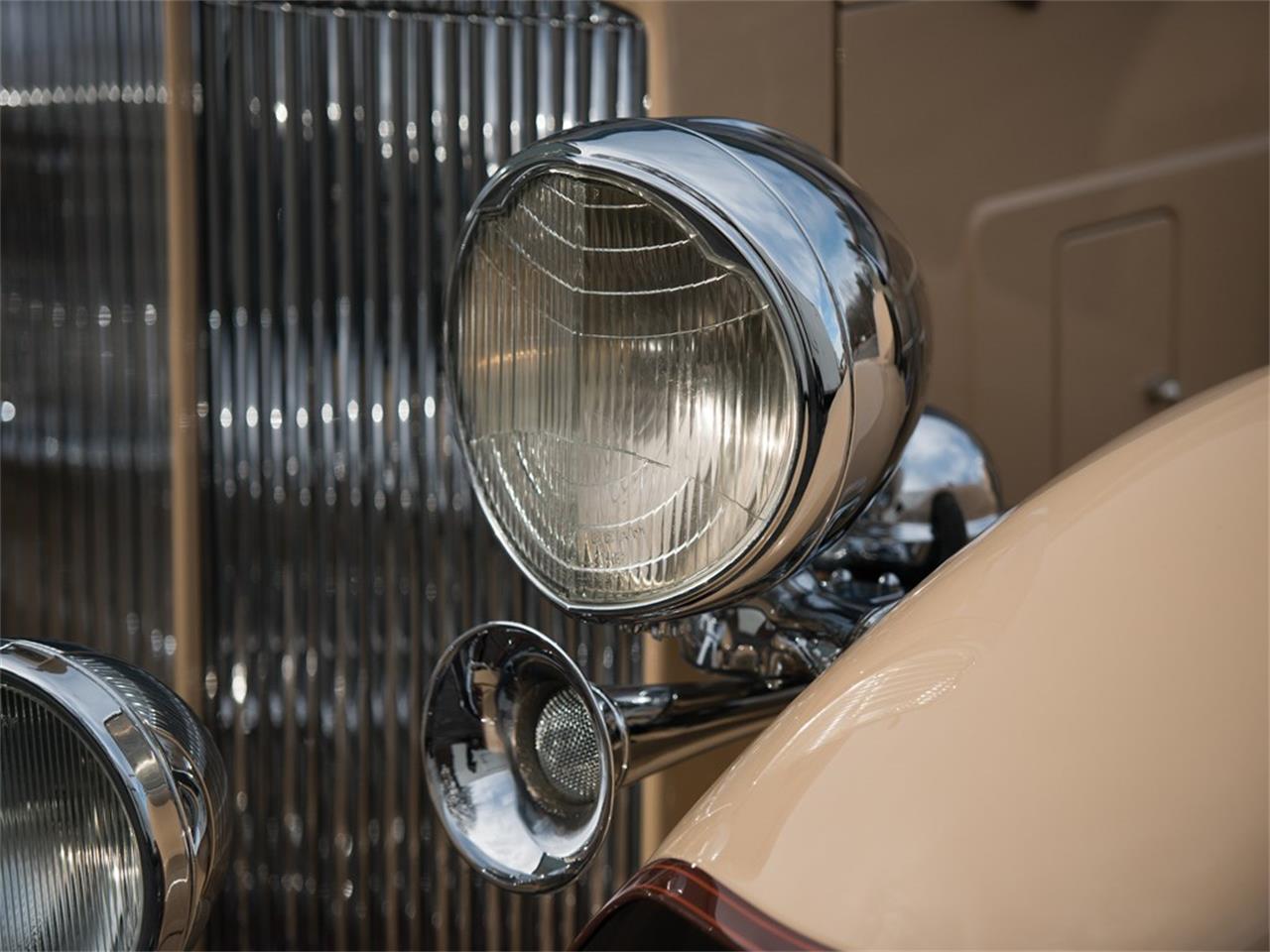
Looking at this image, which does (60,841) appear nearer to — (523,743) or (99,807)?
(99,807)

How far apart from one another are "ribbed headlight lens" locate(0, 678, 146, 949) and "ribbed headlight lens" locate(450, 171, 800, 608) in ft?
0.76

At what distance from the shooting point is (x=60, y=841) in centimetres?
68

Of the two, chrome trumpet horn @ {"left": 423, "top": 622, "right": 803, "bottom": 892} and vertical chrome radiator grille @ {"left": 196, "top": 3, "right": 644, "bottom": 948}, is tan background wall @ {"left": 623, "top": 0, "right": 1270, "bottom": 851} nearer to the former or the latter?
vertical chrome radiator grille @ {"left": 196, "top": 3, "right": 644, "bottom": 948}

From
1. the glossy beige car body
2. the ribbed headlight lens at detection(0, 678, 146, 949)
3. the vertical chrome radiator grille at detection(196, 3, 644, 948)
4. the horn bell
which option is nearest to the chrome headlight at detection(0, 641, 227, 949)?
the ribbed headlight lens at detection(0, 678, 146, 949)

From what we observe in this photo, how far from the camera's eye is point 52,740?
0.68 m

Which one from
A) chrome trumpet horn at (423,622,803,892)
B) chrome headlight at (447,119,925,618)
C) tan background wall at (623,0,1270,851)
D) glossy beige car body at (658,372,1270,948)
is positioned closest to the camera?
glossy beige car body at (658,372,1270,948)

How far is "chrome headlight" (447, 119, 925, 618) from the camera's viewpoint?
601 mm

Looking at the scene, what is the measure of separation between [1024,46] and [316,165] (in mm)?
552

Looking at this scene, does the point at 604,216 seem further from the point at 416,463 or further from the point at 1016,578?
the point at 416,463

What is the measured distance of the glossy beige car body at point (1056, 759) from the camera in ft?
1.63

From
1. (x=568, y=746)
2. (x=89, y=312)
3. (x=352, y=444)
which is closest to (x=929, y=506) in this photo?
(x=568, y=746)

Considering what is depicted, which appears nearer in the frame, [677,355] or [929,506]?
[677,355]

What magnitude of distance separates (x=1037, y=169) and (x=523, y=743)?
0.65 metres

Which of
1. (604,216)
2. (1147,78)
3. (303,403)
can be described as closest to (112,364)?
(303,403)
